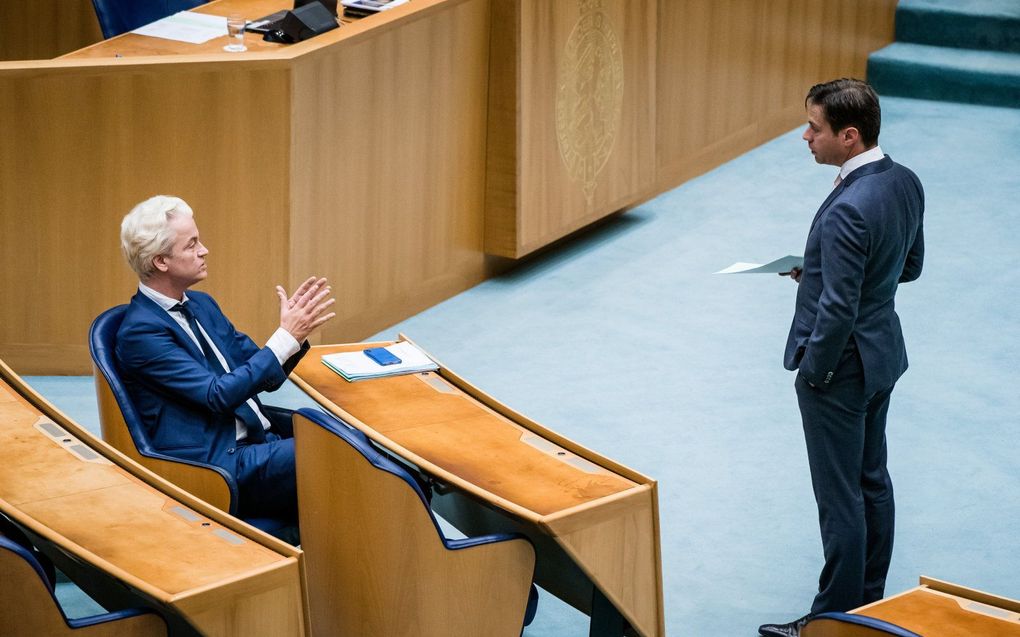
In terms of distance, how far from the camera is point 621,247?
7156 mm

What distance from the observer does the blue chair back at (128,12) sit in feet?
21.6

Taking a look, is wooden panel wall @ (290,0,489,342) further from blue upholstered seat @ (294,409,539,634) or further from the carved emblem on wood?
blue upholstered seat @ (294,409,539,634)

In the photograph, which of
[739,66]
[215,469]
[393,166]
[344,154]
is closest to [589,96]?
[393,166]

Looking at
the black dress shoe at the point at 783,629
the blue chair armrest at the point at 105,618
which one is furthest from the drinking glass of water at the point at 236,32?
the blue chair armrest at the point at 105,618

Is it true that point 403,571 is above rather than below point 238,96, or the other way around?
below

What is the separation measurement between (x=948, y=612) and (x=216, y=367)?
201 cm

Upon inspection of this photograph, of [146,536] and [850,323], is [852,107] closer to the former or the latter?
[850,323]

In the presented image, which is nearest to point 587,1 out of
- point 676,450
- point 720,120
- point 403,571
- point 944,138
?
point 720,120

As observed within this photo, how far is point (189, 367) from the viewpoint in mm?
3881

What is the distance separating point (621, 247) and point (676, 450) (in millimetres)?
2107

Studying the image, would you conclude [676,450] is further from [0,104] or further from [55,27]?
[55,27]

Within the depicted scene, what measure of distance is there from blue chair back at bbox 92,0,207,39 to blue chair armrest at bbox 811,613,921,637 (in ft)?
15.4

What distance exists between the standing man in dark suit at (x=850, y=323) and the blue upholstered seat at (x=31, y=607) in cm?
185

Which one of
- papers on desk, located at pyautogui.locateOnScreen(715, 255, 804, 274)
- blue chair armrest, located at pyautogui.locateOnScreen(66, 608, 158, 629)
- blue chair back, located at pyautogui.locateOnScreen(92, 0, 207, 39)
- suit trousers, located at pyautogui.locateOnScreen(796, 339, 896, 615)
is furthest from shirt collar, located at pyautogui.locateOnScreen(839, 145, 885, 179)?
blue chair back, located at pyautogui.locateOnScreen(92, 0, 207, 39)
